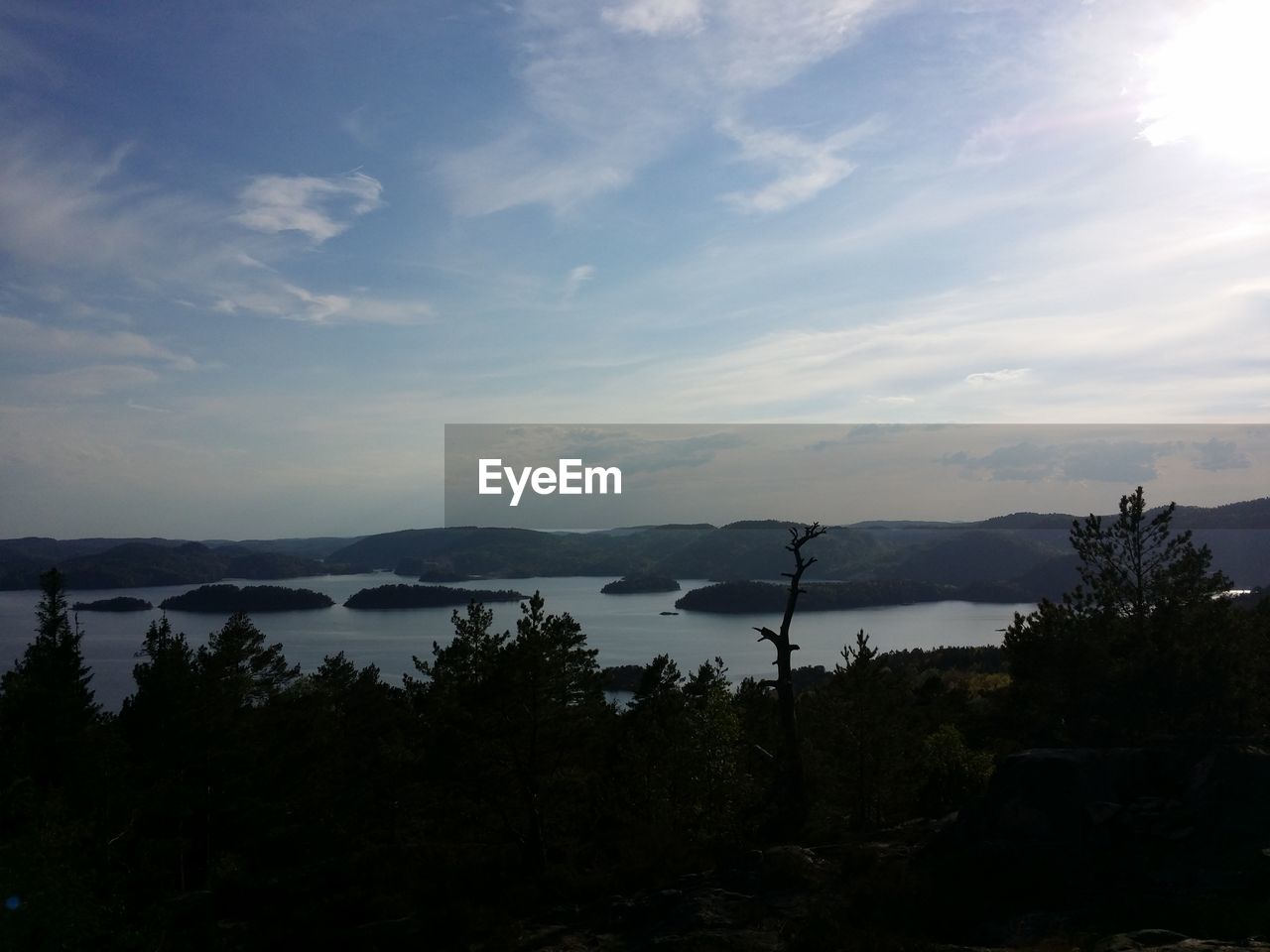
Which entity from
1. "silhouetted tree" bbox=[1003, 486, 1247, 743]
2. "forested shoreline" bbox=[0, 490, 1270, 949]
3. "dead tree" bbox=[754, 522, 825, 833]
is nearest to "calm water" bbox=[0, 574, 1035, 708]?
"forested shoreline" bbox=[0, 490, 1270, 949]

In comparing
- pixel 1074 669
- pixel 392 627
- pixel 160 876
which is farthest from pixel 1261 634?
pixel 392 627

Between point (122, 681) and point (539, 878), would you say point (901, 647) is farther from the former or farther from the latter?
point (539, 878)

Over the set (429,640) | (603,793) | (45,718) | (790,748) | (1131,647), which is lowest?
(429,640)

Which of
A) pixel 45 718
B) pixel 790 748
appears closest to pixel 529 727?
pixel 790 748

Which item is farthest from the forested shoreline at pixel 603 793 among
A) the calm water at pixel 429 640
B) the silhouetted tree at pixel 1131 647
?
the calm water at pixel 429 640

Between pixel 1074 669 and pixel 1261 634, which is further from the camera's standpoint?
pixel 1261 634

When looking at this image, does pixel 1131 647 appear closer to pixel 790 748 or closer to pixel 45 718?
pixel 790 748

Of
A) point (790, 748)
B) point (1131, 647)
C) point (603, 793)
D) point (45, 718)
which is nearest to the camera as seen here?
point (1131, 647)

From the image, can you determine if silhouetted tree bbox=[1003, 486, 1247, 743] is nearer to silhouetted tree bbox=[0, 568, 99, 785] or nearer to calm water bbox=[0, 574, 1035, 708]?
silhouetted tree bbox=[0, 568, 99, 785]
